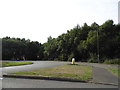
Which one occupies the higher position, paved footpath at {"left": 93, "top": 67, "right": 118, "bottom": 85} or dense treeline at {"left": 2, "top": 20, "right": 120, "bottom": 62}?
dense treeline at {"left": 2, "top": 20, "right": 120, "bottom": 62}

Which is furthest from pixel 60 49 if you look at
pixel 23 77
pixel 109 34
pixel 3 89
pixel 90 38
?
pixel 3 89

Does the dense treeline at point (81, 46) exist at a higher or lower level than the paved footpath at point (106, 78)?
higher

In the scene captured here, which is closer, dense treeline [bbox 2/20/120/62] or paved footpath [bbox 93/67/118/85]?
paved footpath [bbox 93/67/118/85]

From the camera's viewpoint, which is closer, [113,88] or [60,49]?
→ [113,88]

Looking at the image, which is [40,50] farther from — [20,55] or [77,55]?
[77,55]

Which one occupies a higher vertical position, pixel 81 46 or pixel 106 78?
pixel 81 46

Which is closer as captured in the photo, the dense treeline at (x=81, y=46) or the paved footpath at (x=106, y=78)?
the paved footpath at (x=106, y=78)

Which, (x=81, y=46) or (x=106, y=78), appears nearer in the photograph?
Answer: (x=106, y=78)

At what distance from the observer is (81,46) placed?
45219 millimetres

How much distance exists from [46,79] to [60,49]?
44.6 m

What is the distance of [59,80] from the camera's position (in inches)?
379

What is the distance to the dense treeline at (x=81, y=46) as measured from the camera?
4031cm

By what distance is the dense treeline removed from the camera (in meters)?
40.3

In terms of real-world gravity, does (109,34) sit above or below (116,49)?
above
